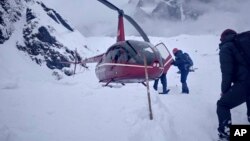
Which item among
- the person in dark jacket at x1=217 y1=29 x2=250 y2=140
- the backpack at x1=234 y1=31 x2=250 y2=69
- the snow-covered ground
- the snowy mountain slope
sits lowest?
the snow-covered ground

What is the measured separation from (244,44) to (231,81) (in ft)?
2.53

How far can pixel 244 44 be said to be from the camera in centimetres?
477

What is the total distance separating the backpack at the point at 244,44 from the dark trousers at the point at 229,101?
1.79 ft

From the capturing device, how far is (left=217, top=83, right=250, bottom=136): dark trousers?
15.3 feet

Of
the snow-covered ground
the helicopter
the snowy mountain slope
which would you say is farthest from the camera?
the snowy mountain slope

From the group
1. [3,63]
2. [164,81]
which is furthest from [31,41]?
[164,81]

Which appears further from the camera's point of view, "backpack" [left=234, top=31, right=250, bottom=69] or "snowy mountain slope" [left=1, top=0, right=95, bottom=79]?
"snowy mountain slope" [left=1, top=0, right=95, bottom=79]

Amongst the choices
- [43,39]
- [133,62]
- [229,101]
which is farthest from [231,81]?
[43,39]

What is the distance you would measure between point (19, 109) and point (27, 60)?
95.6 ft

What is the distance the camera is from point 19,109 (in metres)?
5.70

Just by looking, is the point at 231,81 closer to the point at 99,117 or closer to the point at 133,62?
the point at 99,117

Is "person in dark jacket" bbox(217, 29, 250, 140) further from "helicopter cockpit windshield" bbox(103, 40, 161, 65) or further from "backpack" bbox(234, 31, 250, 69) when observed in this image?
"helicopter cockpit windshield" bbox(103, 40, 161, 65)

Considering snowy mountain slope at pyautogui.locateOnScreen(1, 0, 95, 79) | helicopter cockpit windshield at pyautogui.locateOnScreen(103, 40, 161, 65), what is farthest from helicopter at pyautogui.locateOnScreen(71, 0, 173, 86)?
snowy mountain slope at pyautogui.locateOnScreen(1, 0, 95, 79)

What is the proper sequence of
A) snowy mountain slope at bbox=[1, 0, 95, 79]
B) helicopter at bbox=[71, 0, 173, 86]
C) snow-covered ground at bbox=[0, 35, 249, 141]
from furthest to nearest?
snowy mountain slope at bbox=[1, 0, 95, 79] < helicopter at bbox=[71, 0, 173, 86] < snow-covered ground at bbox=[0, 35, 249, 141]
